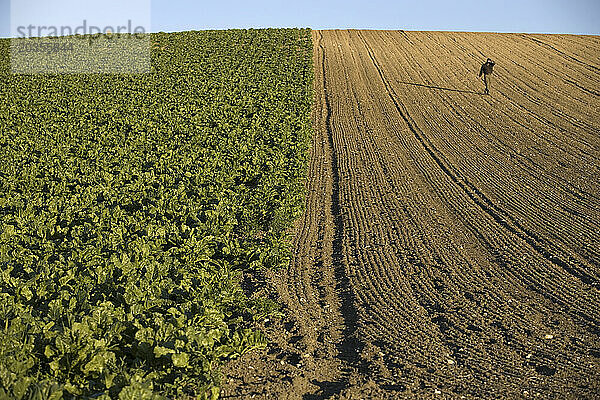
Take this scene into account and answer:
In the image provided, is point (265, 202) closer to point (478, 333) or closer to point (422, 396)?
point (478, 333)

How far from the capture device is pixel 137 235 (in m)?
7.98

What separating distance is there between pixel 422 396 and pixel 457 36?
4403 centimetres

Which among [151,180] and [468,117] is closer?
[151,180]

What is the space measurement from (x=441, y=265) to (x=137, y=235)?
4567 millimetres

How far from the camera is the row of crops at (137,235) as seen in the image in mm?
5203

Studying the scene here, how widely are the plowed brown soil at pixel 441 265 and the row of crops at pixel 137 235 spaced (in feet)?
1.99

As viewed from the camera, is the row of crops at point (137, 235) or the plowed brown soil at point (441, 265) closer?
the row of crops at point (137, 235)

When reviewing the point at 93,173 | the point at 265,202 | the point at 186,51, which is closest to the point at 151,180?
the point at 93,173

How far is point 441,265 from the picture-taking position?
8.58m

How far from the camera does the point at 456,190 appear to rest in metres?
12.6

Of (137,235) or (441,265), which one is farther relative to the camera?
(441,265)

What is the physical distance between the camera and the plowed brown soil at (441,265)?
5781 mm

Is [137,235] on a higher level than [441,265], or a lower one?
higher

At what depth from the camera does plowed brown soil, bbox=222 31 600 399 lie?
578 cm
